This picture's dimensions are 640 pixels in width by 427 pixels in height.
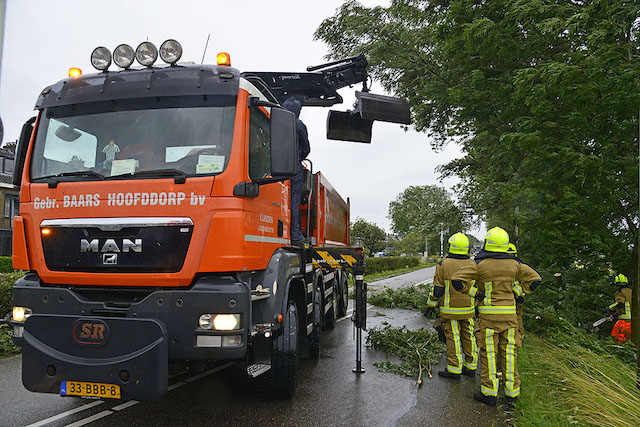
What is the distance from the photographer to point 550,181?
23.3ft

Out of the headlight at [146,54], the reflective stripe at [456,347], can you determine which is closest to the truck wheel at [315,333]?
the reflective stripe at [456,347]

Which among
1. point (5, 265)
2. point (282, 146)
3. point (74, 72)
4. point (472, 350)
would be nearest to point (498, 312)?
point (472, 350)

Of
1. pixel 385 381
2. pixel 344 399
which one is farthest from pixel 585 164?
A: pixel 344 399

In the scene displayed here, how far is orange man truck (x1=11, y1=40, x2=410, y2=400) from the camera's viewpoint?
3451mm

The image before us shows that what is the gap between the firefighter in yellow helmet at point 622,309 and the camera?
23.0 feet

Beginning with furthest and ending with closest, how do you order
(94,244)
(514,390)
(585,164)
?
(585,164) → (514,390) → (94,244)

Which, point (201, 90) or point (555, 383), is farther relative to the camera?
point (555, 383)

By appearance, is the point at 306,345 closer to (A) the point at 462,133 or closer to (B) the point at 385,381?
(B) the point at 385,381

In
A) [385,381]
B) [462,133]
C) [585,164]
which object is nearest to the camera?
[385,381]

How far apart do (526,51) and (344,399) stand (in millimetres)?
5872

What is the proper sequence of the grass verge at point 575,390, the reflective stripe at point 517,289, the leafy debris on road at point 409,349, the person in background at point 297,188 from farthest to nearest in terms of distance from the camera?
the leafy debris on road at point 409,349 → the person in background at point 297,188 → the reflective stripe at point 517,289 → the grass verge at point 575,390

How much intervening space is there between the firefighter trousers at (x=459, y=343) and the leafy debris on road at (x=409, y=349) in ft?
1.19

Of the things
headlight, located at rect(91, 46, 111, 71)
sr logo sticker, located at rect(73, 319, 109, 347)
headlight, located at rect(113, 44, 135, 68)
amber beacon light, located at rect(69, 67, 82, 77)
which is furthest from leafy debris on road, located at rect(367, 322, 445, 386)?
amber beacon light, located at rect(69, 67, 82, 77)

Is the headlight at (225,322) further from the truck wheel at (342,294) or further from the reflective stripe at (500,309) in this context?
the truck wheel at (342,294)
